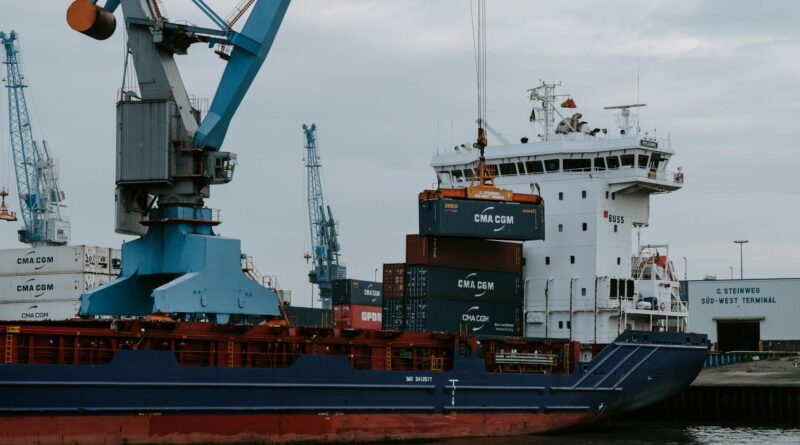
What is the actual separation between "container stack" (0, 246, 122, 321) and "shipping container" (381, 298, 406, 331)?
71.4ft

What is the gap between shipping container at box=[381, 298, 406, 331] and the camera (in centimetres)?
3647

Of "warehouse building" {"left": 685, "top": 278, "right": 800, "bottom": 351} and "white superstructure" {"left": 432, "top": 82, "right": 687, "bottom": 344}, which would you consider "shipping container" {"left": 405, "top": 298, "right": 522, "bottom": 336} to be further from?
"warehouse building" {"left": 685, "top": 278, "right": 800, "bottom": 351}

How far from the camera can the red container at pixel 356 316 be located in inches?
1868

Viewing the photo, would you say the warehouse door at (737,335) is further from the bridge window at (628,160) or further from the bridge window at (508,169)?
the bridge window at (508,169)

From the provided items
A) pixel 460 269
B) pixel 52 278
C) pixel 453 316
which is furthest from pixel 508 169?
pixel 52 278

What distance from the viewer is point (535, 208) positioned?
37.6 m

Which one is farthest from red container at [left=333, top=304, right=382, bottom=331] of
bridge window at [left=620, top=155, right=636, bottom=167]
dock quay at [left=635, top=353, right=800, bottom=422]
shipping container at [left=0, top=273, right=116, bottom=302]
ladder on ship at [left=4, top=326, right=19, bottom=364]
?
ladder on ship at [left=4, top=326, right=19, bottom=364]

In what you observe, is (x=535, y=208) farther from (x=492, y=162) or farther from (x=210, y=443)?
(x=210, y=443)

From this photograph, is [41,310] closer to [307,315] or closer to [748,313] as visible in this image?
[307,315]

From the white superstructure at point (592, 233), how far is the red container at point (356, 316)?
9.26 m

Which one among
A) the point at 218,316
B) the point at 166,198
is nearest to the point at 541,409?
the point at 218,316

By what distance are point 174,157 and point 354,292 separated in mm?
18889

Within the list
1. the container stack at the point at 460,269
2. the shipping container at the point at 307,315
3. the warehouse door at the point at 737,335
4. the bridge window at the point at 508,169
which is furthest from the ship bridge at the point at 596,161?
the shipping container at the point at 307,315

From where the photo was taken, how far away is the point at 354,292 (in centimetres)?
4847
